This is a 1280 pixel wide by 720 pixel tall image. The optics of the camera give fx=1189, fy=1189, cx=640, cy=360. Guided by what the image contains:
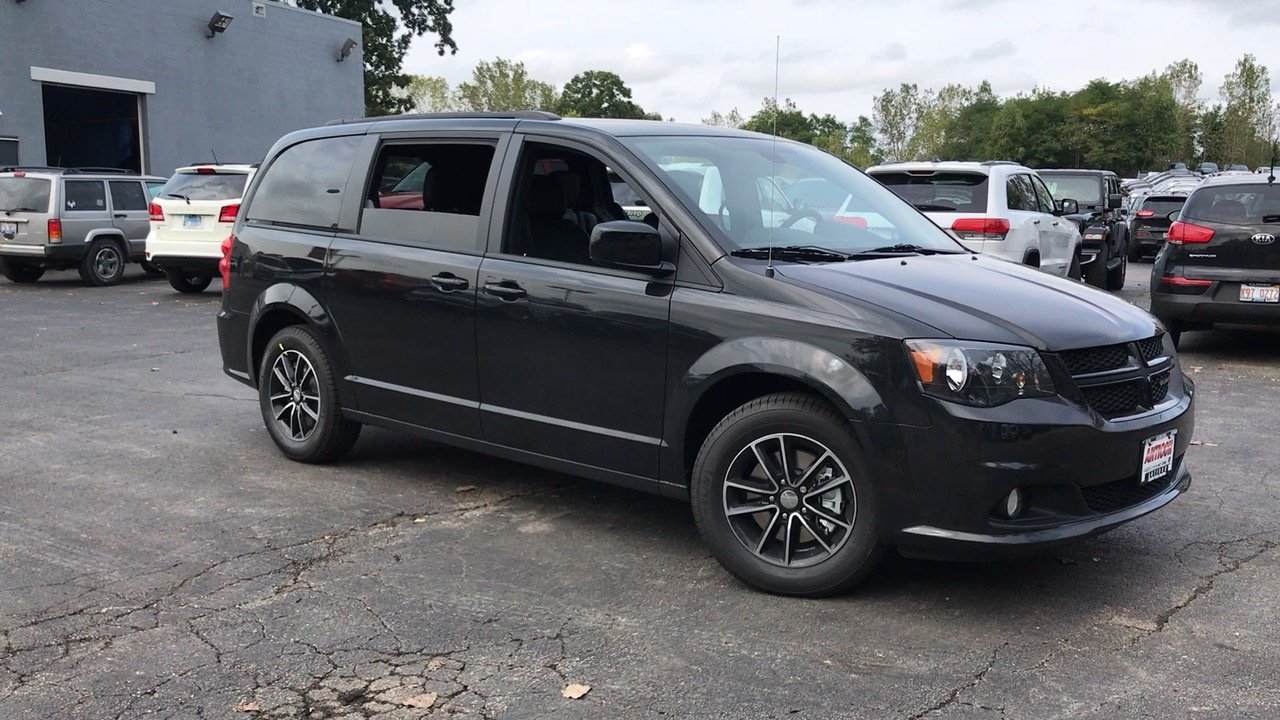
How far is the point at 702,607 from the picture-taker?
4457 millimetres

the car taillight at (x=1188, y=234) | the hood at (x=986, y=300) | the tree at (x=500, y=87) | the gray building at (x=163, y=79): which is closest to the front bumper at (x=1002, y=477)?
the hood at (x=986, y=300)

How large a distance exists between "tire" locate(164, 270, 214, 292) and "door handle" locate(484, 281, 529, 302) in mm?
12422

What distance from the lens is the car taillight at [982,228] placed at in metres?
11.3

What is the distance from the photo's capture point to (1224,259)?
1019 cm

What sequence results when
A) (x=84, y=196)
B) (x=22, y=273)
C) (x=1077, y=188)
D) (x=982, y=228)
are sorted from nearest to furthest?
(x=982, y=228) → (x=84, y=196) → (x=22, y=273) → (x=1077, y=188)

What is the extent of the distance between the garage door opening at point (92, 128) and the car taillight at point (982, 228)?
22.1 metres

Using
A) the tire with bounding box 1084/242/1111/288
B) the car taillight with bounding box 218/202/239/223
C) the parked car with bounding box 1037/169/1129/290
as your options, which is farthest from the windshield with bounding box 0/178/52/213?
the tire with bounding box 1084/242/1111/288

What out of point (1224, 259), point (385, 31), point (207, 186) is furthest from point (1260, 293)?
point (385, 31)

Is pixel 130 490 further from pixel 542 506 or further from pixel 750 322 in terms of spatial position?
pixel 750 322

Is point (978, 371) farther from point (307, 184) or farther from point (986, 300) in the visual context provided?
point (307, 184)

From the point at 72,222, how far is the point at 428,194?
1366 centimetres

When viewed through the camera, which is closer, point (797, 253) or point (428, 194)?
point (797, 253)

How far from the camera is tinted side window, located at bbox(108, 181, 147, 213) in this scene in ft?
59.7

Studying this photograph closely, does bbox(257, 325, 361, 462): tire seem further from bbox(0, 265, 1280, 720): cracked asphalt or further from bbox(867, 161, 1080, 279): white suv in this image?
bbox(867, 161, 1080, 279): white suv
